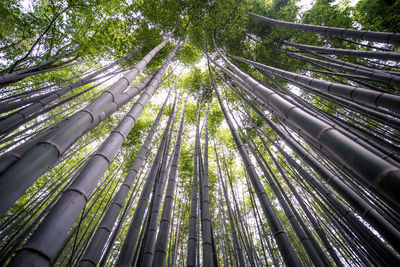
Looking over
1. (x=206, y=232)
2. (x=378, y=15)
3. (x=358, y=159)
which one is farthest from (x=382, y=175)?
(x=378, y=15)

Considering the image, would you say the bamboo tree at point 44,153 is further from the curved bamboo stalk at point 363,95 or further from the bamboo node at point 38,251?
the curved bamboo stalk at point 363,95

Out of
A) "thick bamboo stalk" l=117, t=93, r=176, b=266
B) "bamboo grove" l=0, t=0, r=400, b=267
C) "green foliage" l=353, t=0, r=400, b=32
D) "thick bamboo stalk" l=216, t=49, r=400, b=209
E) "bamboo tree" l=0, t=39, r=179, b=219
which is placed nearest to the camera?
"thick bamboo stalk" l=216, t=49, r=400, b=209

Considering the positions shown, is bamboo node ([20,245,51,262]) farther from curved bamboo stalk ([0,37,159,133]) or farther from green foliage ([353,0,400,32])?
green foliage ([353,0,400,32])

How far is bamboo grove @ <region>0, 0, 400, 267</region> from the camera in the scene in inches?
39.7

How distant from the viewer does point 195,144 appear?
3395 mm

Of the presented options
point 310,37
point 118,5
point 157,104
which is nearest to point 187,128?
point 157,104

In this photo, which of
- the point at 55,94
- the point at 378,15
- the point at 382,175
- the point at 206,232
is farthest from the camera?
the point at 378,15

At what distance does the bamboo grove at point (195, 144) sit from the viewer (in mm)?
1008

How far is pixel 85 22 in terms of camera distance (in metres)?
4.38

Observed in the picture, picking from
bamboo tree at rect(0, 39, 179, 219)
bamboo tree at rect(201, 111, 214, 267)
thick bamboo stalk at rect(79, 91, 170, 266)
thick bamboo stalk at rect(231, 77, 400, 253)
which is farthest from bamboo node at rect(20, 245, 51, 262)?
thick bamboo stalk at rect(231, 77, 400, 253)

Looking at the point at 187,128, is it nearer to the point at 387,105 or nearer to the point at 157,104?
the point at 157,104

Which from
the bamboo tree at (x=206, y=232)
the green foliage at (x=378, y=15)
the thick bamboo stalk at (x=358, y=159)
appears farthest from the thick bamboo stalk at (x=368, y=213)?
the green foliage at (x=378, y=15)

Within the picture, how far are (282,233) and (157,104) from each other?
6323 mm

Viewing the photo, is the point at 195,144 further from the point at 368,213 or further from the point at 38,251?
the point at 38,251
